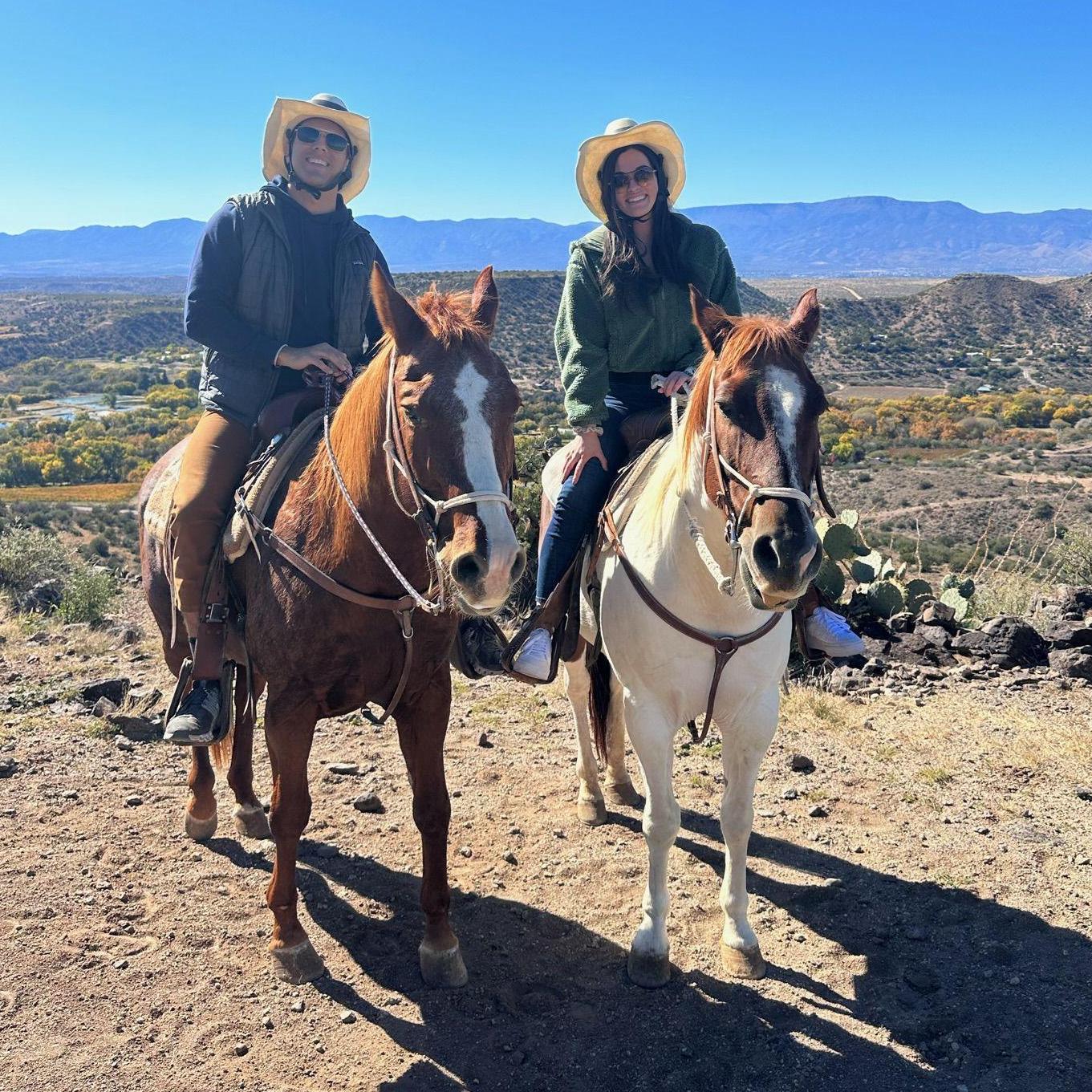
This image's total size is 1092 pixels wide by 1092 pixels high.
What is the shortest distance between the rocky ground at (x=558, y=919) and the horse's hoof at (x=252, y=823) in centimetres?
7

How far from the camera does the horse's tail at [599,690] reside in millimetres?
4504

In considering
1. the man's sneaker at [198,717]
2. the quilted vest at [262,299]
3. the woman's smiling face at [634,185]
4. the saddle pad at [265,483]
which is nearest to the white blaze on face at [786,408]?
the woman's smiling face at [634,185]

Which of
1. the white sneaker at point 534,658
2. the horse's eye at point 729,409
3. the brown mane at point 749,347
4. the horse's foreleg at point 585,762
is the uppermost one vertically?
the brown mane at point 749,347

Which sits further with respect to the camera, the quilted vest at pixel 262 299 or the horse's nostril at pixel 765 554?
the quilted vest at pixel 262 299

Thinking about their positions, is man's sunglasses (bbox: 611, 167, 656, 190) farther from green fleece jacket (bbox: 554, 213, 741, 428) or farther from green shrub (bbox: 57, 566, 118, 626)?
green shrub (bbox: 57, 566, 118, 626)

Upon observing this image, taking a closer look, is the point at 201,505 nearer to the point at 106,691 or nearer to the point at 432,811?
the point at 432,811

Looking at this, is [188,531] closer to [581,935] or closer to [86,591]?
[581,935]

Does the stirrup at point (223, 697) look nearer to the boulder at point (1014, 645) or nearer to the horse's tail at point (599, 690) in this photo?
the horse's tail at point (599, 690)

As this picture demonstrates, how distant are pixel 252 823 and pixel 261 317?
2.78 m

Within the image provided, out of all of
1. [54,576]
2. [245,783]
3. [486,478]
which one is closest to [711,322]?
[486,478]

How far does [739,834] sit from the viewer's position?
386cm

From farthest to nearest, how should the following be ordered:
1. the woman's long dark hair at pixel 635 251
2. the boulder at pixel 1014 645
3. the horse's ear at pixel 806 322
Answer: the boulder at pixel 1014 645
the woman's long dark hair at pixel 635 251
the horse's ear at pixel 806 322

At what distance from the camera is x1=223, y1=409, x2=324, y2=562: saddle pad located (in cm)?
385

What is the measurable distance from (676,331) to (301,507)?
6.42 feet
